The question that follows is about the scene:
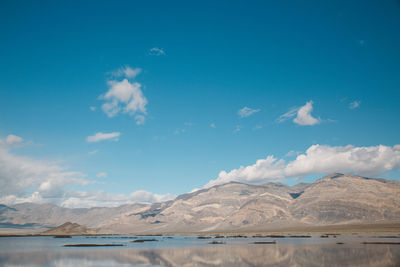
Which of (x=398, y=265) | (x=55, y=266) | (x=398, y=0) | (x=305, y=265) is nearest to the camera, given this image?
(x=398, y=0)

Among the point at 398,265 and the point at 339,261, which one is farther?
the point at 339,261

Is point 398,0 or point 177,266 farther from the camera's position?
point 177,266

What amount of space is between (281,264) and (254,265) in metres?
4.14

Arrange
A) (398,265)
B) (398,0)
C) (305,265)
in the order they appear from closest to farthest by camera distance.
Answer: (398,0) → (398,265) → (305,265)

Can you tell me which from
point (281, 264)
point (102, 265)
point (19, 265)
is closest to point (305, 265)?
point (281, 264)

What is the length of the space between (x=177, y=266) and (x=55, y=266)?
19142 mm

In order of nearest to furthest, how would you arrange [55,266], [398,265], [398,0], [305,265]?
[398,0]
[398,265]
[305,265]
[55,266]

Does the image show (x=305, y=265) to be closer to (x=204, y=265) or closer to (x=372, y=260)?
(x=372, y=260)

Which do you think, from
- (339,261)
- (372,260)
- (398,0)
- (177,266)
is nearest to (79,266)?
(177,266)

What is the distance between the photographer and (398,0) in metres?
26.6

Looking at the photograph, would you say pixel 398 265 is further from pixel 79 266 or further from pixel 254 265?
pixel 79 266

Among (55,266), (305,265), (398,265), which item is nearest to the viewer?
(398,265)

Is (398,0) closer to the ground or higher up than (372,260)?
higher up

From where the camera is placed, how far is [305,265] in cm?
4738
